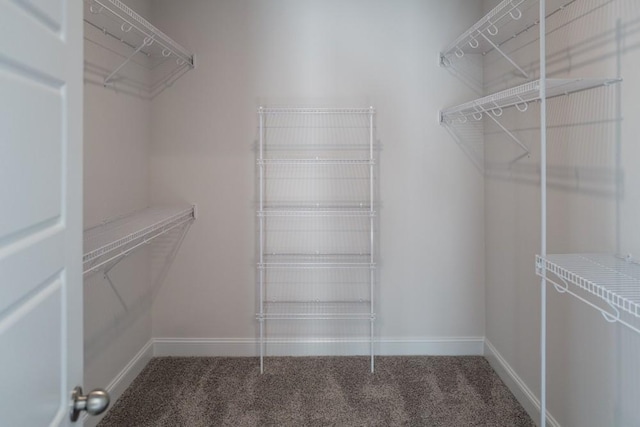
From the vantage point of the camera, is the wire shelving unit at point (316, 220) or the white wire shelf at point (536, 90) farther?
the wire shelving unit at point (316, 220)

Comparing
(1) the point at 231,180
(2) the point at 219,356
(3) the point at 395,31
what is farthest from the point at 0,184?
(3) the point at 395,31

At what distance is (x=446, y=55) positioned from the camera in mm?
2705

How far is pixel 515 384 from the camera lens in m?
2.30

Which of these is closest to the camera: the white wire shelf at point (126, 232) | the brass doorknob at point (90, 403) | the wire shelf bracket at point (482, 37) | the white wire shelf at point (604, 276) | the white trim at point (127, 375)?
the brass doorknob at point (90, 403)

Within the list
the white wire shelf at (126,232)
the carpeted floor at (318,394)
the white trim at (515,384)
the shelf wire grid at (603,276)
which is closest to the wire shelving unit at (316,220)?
the carpeted floor at (318,394)

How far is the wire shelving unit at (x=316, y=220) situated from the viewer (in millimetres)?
2750

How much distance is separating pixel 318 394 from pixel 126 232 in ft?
4.14

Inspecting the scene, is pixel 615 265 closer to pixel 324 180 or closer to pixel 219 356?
pixel 324 180

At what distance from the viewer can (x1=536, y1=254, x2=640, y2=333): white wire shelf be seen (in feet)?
3.35

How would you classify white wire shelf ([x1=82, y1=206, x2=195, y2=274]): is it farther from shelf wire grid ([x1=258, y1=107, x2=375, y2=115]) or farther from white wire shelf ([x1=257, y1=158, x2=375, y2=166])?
shelf wire grid ([x1=258, y1=107, x2=375, y2=115])

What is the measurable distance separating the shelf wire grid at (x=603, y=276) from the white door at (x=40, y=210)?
113 cm

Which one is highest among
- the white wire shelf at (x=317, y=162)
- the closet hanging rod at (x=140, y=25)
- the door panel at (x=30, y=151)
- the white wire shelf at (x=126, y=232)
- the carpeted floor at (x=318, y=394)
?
the closet hanging rod at (x=140, y=25)

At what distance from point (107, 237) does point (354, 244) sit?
1465 mm

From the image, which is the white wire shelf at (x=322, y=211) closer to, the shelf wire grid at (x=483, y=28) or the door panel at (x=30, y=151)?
the shelf wire grid at (x=483, y=28)
